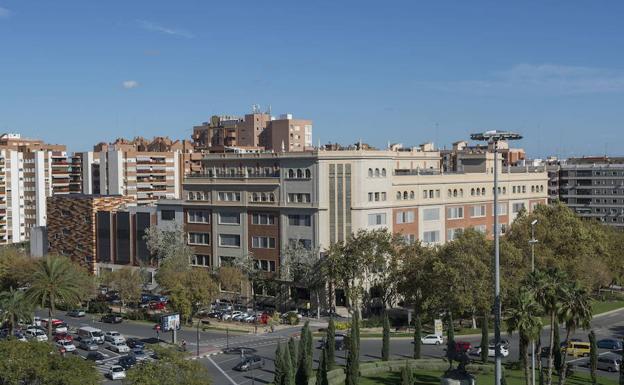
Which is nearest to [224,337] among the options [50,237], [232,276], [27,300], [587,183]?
[232,276]

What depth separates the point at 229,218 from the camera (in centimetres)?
10281

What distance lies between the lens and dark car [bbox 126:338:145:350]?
240ft

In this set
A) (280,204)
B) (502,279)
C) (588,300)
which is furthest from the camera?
(280,204)

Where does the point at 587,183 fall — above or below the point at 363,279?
above

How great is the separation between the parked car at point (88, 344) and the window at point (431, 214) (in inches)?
1860

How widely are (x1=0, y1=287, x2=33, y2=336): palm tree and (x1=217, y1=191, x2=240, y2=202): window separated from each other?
34.9 m

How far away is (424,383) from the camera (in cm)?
5972

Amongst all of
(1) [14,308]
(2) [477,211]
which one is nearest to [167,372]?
(1) [14,308]

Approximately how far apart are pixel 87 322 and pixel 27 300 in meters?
19.3

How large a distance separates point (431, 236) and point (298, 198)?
20.9 m

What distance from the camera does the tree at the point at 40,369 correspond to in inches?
1722

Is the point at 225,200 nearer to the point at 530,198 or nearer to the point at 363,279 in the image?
the point at 363,279

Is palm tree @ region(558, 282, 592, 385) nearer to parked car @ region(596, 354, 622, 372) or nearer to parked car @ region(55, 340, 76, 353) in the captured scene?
parked car @ region(596, 354, 622, 372)

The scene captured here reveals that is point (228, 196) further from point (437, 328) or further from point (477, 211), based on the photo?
point (437, 328)
